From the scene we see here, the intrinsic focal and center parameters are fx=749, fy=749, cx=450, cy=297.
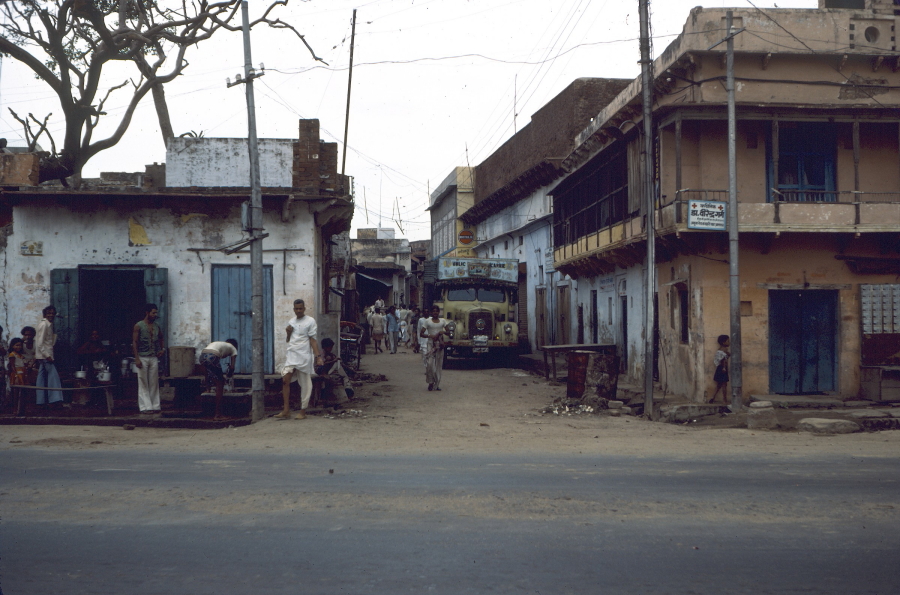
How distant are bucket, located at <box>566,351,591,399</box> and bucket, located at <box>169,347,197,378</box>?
733 cm

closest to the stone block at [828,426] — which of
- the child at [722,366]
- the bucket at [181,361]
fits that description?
the child at [722,366]

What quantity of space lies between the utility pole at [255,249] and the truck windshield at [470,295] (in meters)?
12.3

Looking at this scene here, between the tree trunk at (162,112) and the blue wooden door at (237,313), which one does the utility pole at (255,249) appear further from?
the tree trunk at (162,112)

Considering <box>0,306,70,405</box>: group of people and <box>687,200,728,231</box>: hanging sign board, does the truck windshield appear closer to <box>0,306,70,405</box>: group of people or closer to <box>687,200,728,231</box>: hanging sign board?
<box>687,200,728,231</box>: hanging sign board

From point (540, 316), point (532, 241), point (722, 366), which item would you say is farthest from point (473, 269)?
point (722, 366)

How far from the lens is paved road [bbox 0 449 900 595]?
4.61m

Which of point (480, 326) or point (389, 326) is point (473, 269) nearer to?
point (480, 326)

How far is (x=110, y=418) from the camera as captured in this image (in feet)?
41.0

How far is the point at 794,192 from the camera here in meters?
15.4

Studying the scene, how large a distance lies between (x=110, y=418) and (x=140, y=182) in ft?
26.6

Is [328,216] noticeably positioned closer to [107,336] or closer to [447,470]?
[107,336]

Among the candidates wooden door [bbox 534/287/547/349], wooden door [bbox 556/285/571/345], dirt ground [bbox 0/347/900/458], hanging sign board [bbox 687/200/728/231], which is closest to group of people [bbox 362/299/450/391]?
dirt ground [bbox 0/347/900/458]

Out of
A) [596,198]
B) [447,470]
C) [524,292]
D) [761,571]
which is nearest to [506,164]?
[524,292]

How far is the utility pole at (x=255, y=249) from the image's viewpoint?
1252cm
